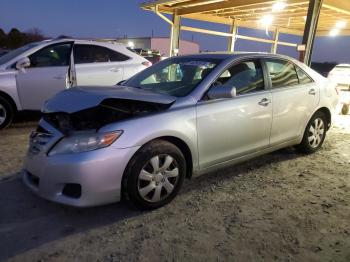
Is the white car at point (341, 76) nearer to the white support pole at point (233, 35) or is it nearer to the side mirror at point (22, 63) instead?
the white support pole at point (233, 35)

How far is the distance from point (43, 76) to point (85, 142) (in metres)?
3.80

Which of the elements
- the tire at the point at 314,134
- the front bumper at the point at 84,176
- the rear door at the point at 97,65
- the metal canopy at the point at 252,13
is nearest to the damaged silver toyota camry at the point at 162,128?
the front bumper at the point at 84,176

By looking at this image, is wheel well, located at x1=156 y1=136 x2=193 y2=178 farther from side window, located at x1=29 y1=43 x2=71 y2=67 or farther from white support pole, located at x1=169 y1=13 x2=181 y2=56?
white support pole, located at x1=169 y1=13 x2=181 y2=56

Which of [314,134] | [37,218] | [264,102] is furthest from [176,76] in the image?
[314,134]

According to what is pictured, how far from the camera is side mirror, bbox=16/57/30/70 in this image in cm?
599

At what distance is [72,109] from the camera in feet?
10.8

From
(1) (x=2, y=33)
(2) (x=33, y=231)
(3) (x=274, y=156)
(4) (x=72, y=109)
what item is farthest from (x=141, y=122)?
(1) (x=2, y=33)

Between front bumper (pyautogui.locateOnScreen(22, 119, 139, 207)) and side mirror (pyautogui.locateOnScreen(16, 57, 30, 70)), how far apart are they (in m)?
3.53

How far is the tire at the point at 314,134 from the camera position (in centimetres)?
499

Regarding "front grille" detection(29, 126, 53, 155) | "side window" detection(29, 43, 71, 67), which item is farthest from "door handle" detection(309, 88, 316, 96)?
"side window" detection(29, 43, 71, 67)

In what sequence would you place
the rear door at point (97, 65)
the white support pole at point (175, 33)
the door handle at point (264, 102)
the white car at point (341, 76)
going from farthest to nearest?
the white car at point (341, 76) < the white support pole at point (175, 33) < the rear door at point (97, 65) < the door handle at point (264, 102)

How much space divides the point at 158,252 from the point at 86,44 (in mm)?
5015

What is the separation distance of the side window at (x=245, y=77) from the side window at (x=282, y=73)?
220 mm

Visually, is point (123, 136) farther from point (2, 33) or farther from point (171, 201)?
point (2, 33)
